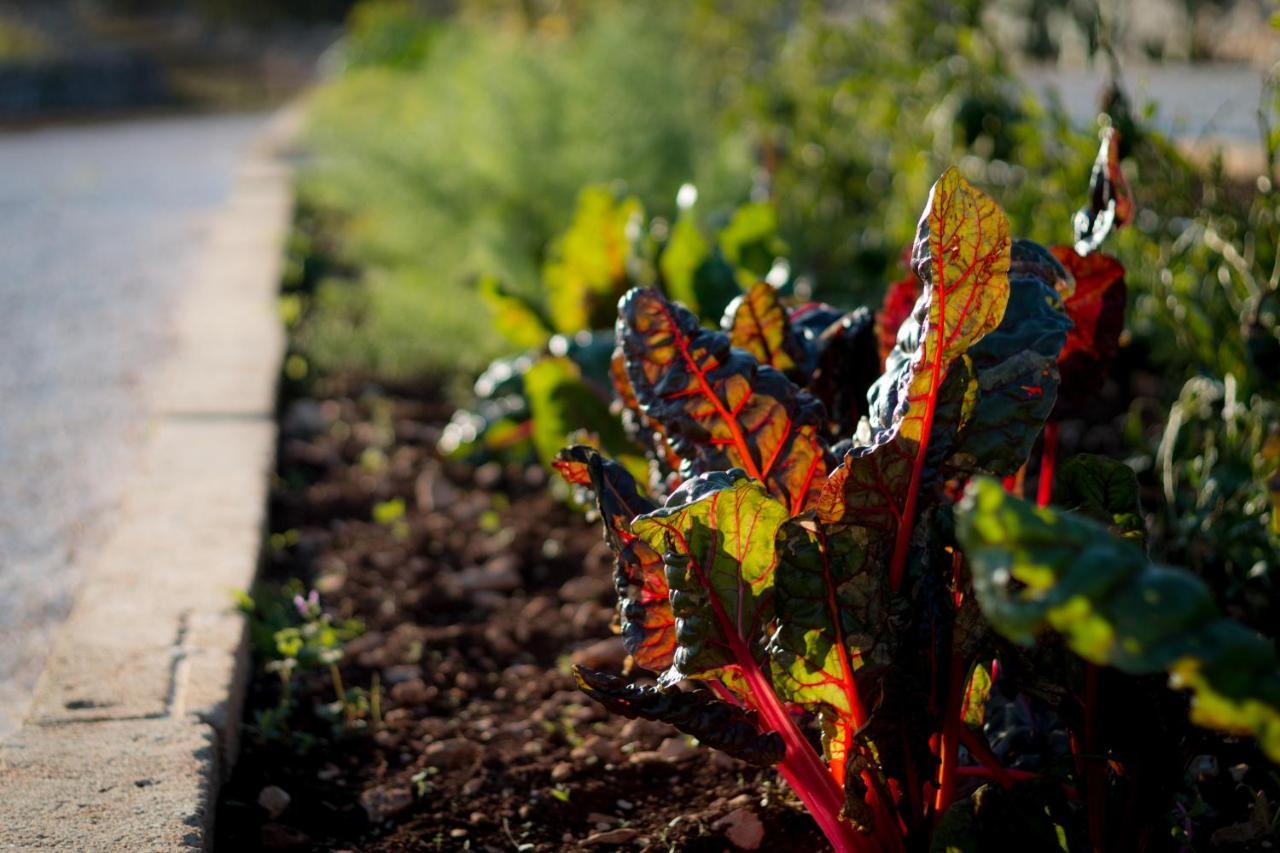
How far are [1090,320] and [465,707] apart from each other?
1131mm

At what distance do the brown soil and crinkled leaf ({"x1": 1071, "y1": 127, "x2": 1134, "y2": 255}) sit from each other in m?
0.83

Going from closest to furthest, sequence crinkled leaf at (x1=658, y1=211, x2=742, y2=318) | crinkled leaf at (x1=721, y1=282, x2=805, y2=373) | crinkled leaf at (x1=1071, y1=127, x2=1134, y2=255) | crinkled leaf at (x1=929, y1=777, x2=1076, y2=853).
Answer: crinkled leaf at (x1=929, y1=777, x2=1076, y2=853) < crinkled leaf at (x1=1071, y1=127, x2=1134, y2=255) < crinkled leaf at (x1=721, y1=282, x2=805, y2=373) < crinkled leaf at (x1=658, y1=211, x2=742, y2=318)

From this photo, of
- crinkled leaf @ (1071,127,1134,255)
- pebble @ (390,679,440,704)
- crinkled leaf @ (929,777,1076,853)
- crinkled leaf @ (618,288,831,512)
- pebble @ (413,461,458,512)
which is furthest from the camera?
pebble @ (413,461,458,512)

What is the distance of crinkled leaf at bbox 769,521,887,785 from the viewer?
1364 mm

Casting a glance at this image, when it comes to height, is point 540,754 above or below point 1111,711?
above

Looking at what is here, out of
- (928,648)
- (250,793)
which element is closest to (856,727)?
(928,648)

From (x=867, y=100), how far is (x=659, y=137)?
62 centimetres

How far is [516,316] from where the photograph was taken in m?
2.69

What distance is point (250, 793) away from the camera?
1847 mm

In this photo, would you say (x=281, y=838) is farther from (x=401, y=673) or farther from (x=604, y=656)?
(x=604, y=656)

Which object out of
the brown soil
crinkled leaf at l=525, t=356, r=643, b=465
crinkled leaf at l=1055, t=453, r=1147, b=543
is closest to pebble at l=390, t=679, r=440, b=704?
the brown soil

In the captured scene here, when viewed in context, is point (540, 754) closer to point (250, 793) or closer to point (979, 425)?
point (250, 793)

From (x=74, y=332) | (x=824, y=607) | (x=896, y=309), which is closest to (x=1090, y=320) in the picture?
(x=896, y=309)

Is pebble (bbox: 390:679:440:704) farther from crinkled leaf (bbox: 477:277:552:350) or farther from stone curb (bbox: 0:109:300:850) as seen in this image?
crinkled leaf (bbox: 477:277:552:350)
